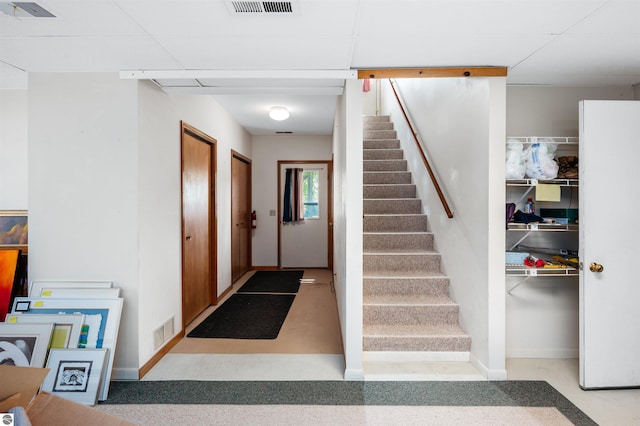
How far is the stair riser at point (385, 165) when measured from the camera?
4.60 meters

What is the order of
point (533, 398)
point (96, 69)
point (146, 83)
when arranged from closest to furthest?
1. point (533, 398)
2. point (96, 69)
3. point (146, 83)

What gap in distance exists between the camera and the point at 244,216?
5887mm

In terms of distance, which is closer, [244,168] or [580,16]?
[580,16]

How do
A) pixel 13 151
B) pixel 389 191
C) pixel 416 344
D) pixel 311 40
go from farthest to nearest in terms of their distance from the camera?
pixel 389 191
pixel 13 151
pixel 416 344
pixel 311 40

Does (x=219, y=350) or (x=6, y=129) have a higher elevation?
(x=6, y=129)

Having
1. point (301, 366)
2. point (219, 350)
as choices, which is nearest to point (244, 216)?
point (219, 350)

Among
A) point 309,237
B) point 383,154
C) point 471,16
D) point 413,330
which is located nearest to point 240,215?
point 309,237

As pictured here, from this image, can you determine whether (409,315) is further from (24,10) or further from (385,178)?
(24,10)

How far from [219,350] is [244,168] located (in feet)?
11.6

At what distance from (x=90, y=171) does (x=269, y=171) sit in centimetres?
393

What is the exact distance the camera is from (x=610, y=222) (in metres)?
2.33

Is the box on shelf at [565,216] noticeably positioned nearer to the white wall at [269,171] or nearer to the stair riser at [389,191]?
the stair riser at [389,191]

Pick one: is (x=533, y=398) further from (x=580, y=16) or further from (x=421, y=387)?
(x=580, y=16)

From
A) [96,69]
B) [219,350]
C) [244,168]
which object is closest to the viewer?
[96,69]
